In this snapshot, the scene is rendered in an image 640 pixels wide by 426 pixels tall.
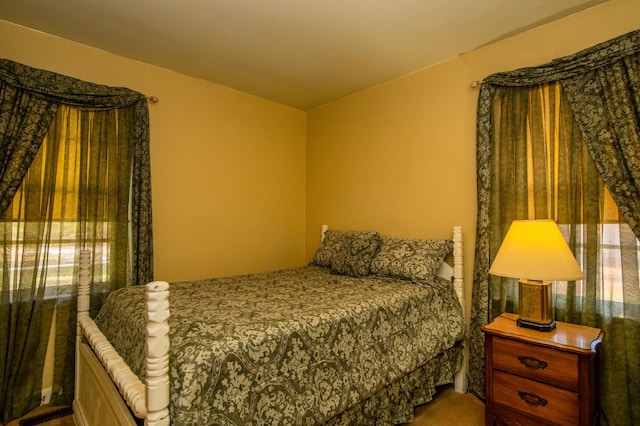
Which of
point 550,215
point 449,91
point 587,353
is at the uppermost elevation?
point 449,91

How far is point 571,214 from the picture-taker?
2.04 meters

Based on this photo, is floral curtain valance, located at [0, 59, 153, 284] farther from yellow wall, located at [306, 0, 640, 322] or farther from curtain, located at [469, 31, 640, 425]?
curtain, located at [469, 31, 640, 425]

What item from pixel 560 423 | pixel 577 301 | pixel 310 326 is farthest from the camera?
pixel 577 301

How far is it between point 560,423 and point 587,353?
16.0 inches

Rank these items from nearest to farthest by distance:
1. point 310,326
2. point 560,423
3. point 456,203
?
point 310,326 → point 560,423 → point 456,203

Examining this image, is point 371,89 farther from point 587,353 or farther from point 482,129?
point 587,353

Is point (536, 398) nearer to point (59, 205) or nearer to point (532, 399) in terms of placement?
point (532, 399)

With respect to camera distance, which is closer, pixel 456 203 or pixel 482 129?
pixel 482 129

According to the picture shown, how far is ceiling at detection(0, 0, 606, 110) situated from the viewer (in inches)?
80.1

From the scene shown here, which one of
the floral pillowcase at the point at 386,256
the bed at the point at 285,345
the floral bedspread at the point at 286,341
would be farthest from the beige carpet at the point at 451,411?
the floral pillowcase at the point at 386,256

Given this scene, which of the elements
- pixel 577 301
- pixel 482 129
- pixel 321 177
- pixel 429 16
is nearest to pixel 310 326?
pixel 577 301

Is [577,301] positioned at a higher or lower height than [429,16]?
lower

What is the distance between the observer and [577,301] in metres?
2.02

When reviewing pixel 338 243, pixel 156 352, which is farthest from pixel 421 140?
pixel 156 352
